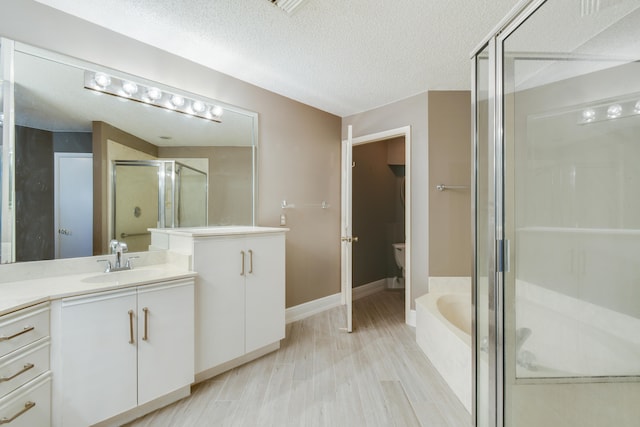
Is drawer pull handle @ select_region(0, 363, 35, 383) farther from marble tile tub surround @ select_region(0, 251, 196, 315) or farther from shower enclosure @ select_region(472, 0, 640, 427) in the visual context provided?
shower enclosure @ select_region(472, 0, 640, 427)

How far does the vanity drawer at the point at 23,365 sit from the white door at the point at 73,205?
23.8 inches

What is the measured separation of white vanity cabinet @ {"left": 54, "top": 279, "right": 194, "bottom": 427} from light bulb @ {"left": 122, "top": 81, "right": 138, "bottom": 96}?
1390 millimetres

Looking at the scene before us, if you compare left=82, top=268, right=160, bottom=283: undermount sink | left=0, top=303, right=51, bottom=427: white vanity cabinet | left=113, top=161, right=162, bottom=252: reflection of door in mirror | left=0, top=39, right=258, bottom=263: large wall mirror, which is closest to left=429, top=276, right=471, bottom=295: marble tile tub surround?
left=0, top=39, right=258, bottom=263: large wall mirror

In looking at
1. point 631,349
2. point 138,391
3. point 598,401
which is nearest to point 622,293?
point 631,349

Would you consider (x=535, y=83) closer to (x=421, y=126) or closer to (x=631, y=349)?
(x=421, y=126)

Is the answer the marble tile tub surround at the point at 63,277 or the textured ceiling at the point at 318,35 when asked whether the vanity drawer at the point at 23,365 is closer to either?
the marble tile tub surround at the point at 63,277

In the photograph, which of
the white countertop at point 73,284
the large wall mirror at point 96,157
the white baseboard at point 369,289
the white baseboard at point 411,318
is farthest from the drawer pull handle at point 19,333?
the white baseboard at point 369,289

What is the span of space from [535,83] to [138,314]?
99.3 inches

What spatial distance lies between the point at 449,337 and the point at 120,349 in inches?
80.7

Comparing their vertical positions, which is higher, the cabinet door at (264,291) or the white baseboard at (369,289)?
the cabinet door at (264,291)

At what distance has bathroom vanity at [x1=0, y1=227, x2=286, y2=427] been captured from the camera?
116 centimetres

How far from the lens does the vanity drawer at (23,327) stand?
1.06m

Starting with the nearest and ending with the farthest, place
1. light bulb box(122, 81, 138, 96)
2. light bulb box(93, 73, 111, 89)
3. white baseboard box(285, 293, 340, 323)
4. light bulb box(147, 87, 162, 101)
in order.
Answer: light bulb box(93, 73, 111, 89)
light bulb box(122, 81, 138, 96)
light bulb box(147, 87, 162, 101)
white baseboard box(285, 293, 340, 323)

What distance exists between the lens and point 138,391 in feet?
4.65
